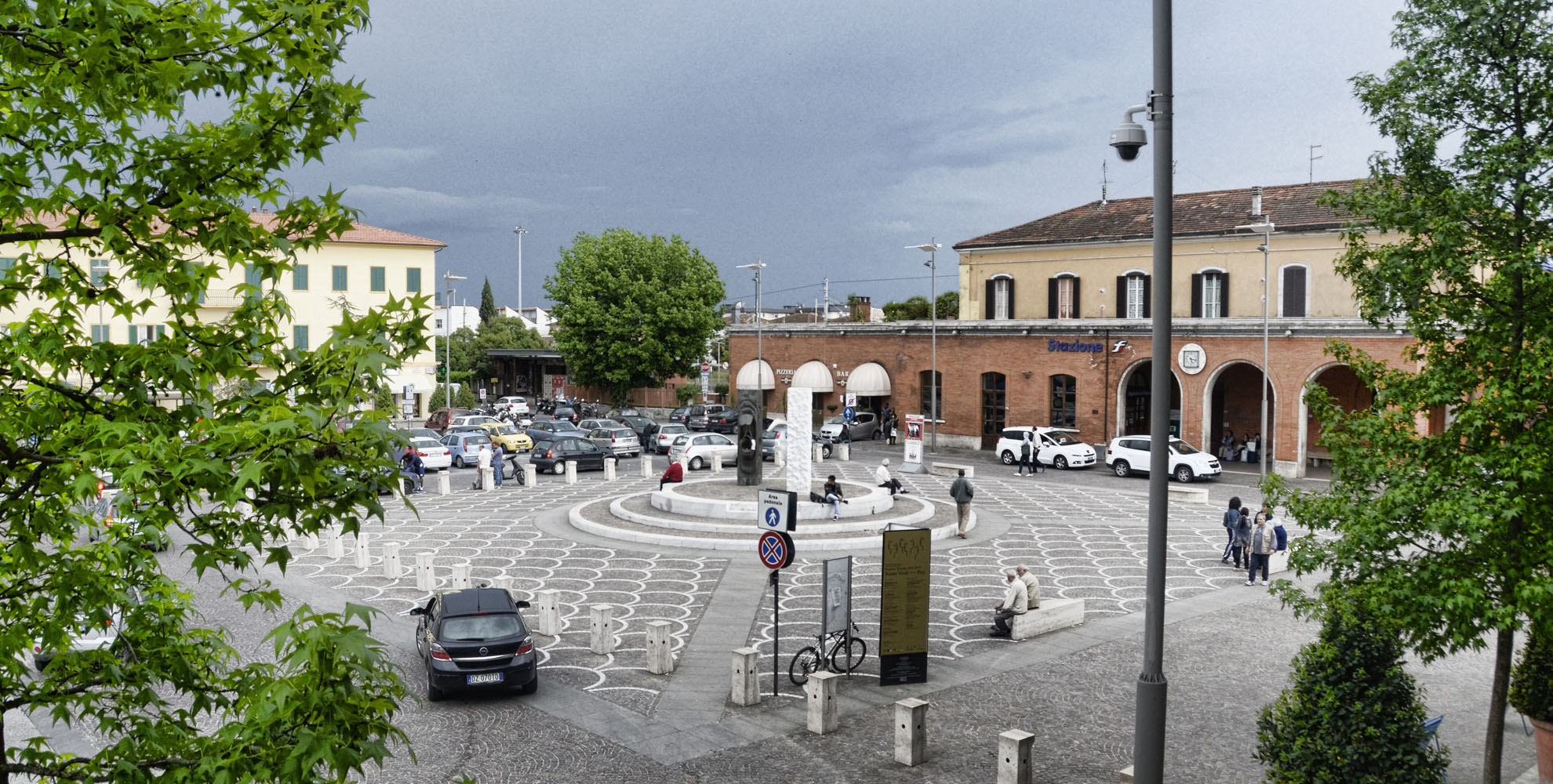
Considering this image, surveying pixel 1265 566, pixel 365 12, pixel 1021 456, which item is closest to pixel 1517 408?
pixel 365 12

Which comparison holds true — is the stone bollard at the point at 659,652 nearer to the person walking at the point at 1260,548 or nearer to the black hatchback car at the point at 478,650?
the black hatchback car at the point at 478,650

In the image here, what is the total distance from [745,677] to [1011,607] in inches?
218

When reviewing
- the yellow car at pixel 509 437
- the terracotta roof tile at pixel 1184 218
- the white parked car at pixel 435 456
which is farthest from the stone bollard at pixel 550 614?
the terracotta roof tile at pixel 1184 218

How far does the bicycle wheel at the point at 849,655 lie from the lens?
15273 mm

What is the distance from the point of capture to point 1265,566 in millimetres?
21562

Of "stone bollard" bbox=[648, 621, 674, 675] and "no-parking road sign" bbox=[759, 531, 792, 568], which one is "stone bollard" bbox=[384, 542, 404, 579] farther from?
"no-parking road sign" bbox=[759, 531, 792, 568]

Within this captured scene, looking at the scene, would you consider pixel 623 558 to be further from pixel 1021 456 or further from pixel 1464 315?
pixel 1021 456

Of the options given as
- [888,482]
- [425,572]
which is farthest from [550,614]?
[888,482]

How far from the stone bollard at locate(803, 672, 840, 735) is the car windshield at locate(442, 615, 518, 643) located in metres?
4.19

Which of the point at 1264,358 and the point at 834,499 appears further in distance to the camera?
the point at 1264,358

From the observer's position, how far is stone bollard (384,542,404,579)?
2150cm

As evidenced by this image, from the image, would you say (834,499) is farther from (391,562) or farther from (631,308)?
(631,308)

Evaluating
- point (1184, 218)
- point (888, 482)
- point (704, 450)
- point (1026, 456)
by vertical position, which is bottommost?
point (888, 482)

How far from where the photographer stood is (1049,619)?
17.6 metres
